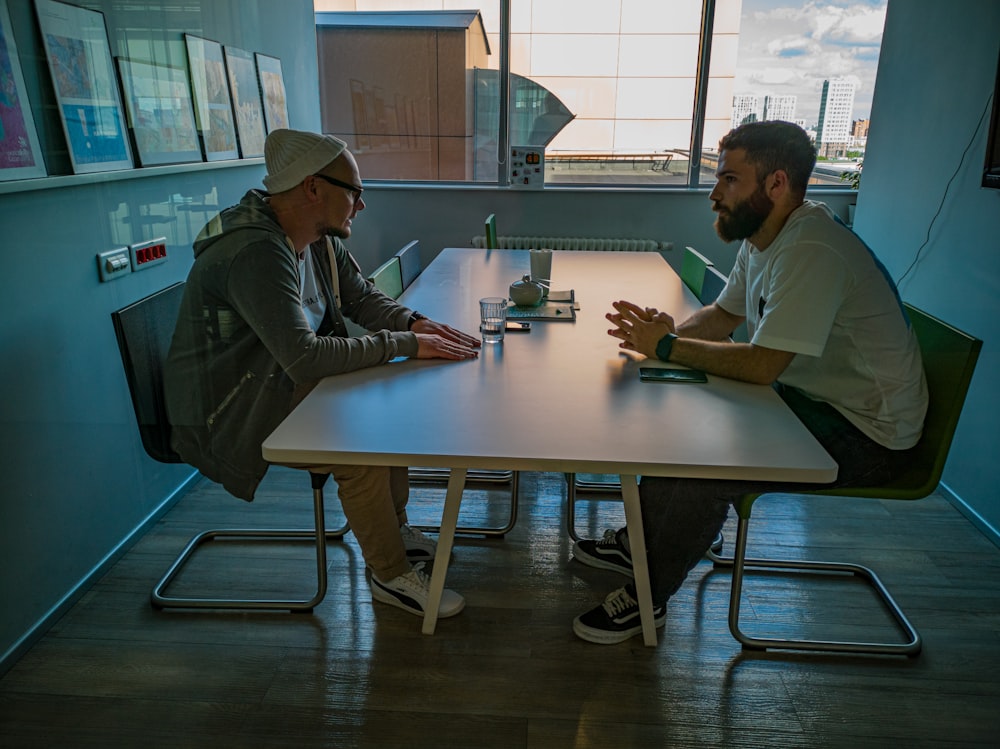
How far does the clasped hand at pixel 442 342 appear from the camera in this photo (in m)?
1.88

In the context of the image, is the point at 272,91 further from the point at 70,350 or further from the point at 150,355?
the point at 150,355

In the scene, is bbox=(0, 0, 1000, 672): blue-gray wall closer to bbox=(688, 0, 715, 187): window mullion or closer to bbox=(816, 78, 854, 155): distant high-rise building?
bbox=(816, 78, 854, 155): distant high-rise building

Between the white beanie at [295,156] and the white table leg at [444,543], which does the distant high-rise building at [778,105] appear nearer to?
the white beanie at [295,156]

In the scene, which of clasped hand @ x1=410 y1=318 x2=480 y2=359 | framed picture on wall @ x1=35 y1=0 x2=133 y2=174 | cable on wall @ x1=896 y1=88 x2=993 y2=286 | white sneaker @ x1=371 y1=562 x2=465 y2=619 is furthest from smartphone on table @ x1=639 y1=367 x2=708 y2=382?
cable on wall @ x1=896 y1=88 x2=993 y2=286

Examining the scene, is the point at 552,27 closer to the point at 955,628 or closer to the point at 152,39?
the point at 152,39

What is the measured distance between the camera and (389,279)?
2.60 m

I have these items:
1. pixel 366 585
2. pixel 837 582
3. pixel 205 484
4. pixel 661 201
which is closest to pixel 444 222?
pixel 661 201

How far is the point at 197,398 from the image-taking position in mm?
1986

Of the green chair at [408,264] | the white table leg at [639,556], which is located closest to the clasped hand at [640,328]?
the white table leg at [639,556]

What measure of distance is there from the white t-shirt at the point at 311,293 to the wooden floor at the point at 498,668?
79 cm

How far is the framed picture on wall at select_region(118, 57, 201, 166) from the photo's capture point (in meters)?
2.29

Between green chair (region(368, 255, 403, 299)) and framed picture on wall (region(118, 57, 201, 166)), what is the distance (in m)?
0.78

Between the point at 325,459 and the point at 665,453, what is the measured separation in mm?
615

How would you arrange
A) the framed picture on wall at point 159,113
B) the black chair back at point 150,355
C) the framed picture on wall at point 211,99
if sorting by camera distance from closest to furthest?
the black chair back at point 150,355 < the framed picture on wall at point 159,113 < the framed picture on wall at point 211,99
